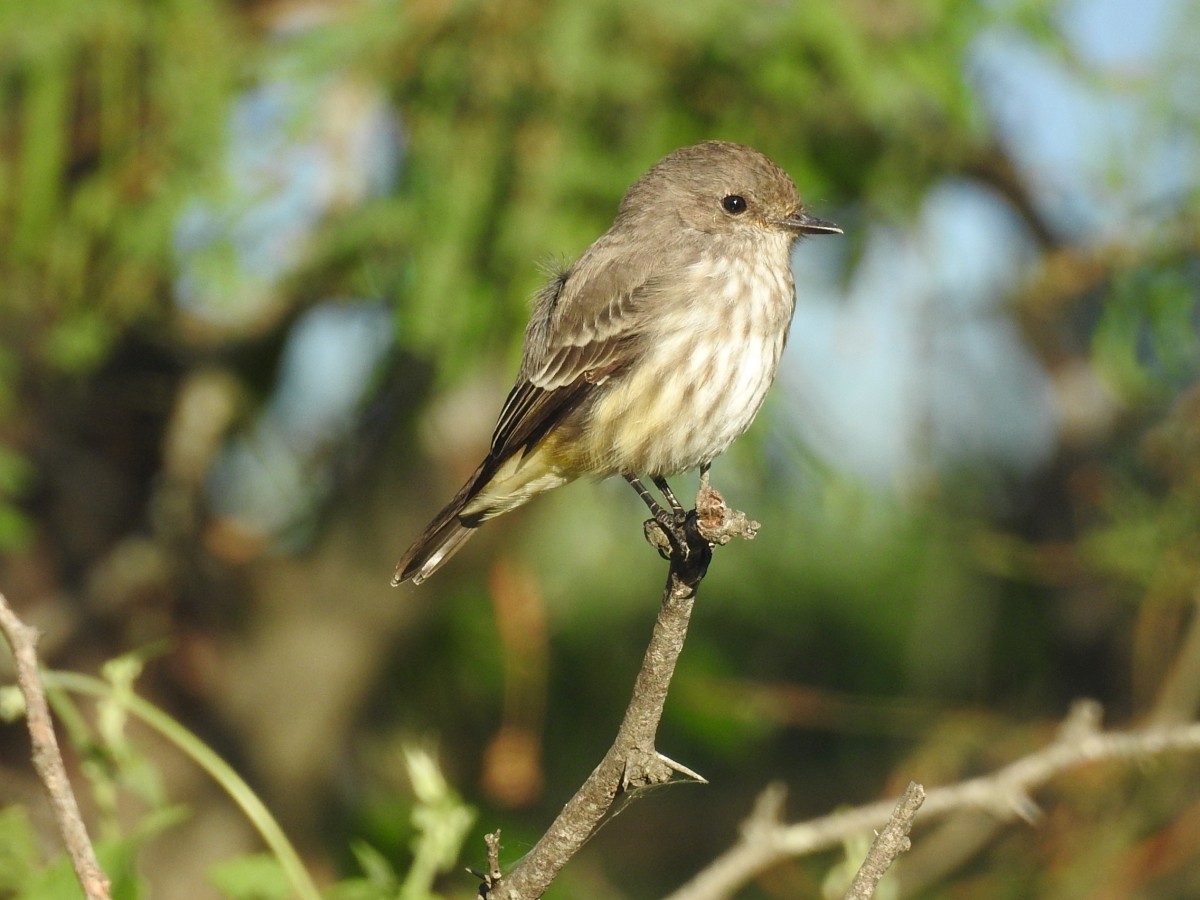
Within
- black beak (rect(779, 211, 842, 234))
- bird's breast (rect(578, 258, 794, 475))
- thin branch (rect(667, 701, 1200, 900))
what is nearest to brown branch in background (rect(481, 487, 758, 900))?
thin branch (rect(667, 701, 1200, 900))

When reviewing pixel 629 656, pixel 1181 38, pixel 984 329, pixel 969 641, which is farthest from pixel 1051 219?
pixel 629 656

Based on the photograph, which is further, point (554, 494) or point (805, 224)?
point (554, 494)

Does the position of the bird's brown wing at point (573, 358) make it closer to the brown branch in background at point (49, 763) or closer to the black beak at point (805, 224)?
the black beak at point (805, 224)

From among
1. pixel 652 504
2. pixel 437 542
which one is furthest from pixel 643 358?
pixel 437 542

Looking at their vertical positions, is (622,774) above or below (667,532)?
below

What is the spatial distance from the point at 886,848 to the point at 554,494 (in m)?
3.51

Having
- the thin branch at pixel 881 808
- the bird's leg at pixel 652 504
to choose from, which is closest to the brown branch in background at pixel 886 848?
the thin branch at pixel 881 808

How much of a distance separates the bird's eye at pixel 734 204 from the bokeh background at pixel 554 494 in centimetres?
42

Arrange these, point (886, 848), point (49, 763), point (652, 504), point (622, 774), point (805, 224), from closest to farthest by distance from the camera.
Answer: point (49, 763) < point (886, 848) < point (622, 774) < point (652, 504) < point (805, 224)

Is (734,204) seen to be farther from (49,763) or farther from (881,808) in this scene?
(49,763)

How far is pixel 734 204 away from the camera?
149 inches

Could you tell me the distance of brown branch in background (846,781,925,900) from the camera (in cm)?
186

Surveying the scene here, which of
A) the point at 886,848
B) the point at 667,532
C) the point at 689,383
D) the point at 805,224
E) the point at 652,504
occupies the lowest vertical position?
the point at 886,848

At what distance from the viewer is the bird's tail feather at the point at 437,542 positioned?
3516 mm
